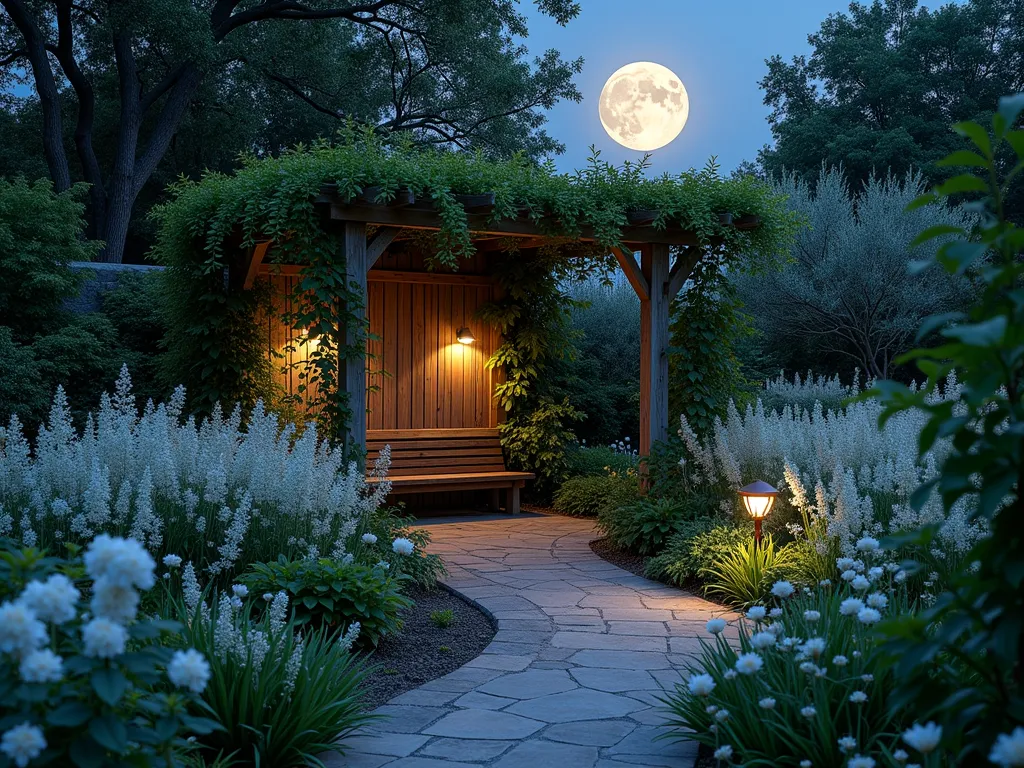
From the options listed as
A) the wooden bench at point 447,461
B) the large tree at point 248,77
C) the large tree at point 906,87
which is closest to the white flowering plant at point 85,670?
the wooden bench at point 447,461

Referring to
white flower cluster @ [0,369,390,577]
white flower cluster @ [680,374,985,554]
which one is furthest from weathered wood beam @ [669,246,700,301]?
white flower cluster @ [0,369,390,577]

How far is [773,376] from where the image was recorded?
17.8 m

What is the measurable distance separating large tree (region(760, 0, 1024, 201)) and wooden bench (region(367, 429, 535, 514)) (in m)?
13.7

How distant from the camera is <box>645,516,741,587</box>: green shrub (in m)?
6.25

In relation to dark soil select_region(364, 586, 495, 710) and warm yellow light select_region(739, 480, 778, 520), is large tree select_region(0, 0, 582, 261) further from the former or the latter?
dark soil select_region(364, 586, 495, 710)

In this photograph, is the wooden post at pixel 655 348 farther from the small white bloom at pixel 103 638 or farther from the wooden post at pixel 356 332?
the small white bloom at pixel 103 638

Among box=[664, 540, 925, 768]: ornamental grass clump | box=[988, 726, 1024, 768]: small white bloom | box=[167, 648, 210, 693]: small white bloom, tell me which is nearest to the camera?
box=[988, 726, 1024, 768]: small white bloom

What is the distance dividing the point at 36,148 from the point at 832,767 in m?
20.7

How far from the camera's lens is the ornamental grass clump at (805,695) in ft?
8.81

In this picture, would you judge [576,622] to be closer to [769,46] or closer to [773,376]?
[773,376]

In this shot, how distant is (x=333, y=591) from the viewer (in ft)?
14.6

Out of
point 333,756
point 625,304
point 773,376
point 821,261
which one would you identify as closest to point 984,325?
point 333,756

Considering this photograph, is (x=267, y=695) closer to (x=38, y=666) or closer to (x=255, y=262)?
(x=38, y=666)

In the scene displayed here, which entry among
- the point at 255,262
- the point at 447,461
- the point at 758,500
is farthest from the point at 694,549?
the point at 255,262
